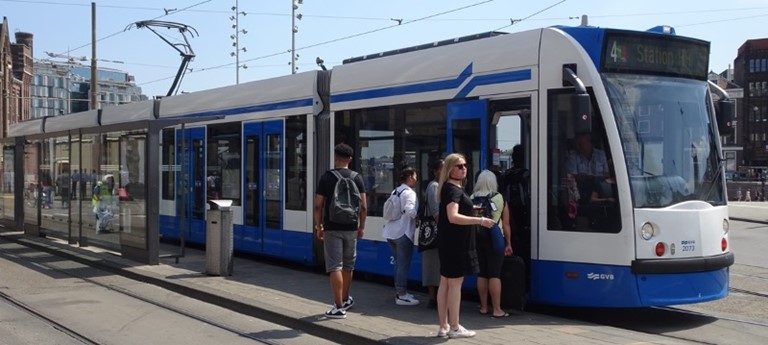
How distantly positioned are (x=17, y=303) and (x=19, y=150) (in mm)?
11448

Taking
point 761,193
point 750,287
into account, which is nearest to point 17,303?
point 750,287

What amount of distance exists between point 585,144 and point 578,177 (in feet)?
1.15

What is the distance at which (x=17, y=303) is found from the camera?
10.3 metres

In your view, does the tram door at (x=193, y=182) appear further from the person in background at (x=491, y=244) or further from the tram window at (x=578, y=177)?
the tram window at (x=578, y=177)

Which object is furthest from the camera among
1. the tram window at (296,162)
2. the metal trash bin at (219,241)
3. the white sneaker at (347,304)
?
the tram window at (296,162)

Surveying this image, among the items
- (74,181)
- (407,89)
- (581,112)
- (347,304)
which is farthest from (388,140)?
(74,181)

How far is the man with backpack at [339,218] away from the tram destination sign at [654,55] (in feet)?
9.63

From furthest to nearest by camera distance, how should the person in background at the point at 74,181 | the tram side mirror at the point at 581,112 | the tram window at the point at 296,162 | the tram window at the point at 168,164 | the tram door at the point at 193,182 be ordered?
the person in background at the point at 74,181 < the tram window at the point at 168,164 < the tram door at the point at 193,182 < the tram window at the point at 296,162 < the tram side mirror at the point at 581,112

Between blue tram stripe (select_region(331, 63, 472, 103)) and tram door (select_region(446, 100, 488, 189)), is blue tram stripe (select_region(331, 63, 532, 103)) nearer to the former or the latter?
blue tram stripe (select_region(331, 63, 472, 103))

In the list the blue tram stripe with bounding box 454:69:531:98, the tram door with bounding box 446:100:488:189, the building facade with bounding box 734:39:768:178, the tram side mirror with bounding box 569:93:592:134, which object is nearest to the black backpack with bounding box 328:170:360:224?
the tram door with bounding box 446:100:488:189

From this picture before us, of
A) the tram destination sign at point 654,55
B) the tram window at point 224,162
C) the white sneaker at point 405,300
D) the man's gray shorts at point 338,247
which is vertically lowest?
the white sneaker at point 405,300

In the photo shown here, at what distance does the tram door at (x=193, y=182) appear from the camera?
15.5 metres

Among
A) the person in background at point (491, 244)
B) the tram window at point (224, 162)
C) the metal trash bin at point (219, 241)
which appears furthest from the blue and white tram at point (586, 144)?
the tram window at point (224, 162)

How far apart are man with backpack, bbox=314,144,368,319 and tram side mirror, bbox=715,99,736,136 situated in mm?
4247
